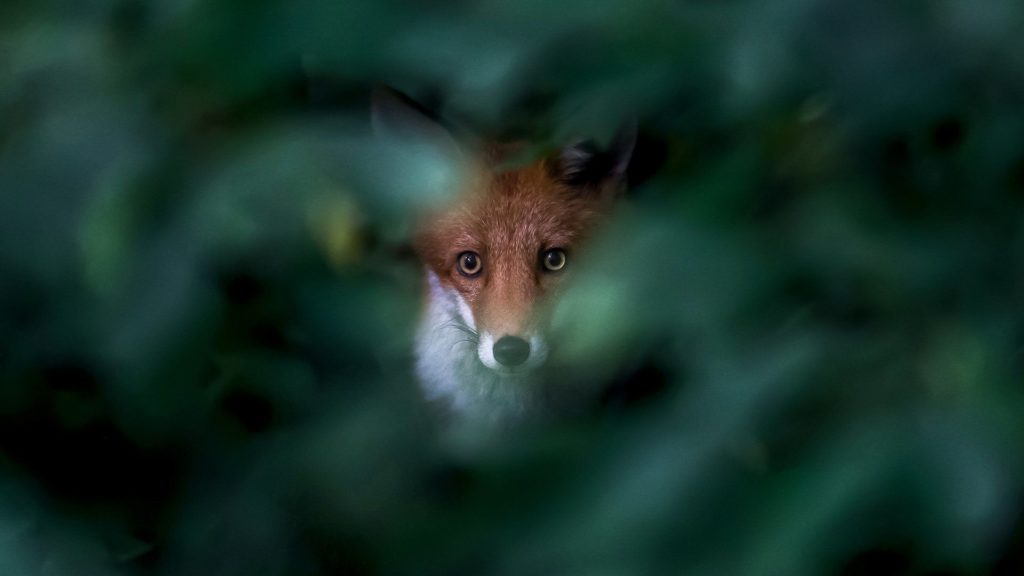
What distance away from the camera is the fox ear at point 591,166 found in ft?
6.29

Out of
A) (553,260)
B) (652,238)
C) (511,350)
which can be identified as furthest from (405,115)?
(553,260)

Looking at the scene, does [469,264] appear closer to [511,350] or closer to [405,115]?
[511,350]

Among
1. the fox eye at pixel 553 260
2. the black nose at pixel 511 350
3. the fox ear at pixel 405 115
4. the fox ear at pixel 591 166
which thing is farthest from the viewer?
the fox eye at pixel 553 260

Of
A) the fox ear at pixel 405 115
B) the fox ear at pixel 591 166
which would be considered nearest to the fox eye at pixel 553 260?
the fox ear at pixel 591 166

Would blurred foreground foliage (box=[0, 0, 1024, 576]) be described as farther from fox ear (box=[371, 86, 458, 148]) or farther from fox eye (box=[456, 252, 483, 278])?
fox eye (box=[456, 252, 483, 278])

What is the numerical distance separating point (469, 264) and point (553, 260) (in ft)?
0.61

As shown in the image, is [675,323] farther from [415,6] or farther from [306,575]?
[306,575]

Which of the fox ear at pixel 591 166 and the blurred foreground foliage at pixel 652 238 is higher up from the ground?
the fox ear at pixel 591 166

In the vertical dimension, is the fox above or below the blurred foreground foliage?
above

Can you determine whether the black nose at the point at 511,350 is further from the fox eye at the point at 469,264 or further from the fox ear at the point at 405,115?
the fox ear at the point at 405,115

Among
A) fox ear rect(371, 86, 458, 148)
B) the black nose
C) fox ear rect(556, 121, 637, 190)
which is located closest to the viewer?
fox ear rect(371, 86, 458, 148)

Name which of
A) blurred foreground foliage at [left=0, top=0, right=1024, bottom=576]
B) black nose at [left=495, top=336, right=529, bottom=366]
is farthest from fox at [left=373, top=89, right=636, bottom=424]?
blurred foreground foliage at [left=0, top=0, right=1024, bottom=576]

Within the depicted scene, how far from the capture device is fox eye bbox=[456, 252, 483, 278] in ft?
8.38

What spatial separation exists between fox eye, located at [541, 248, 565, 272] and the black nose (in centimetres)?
20
